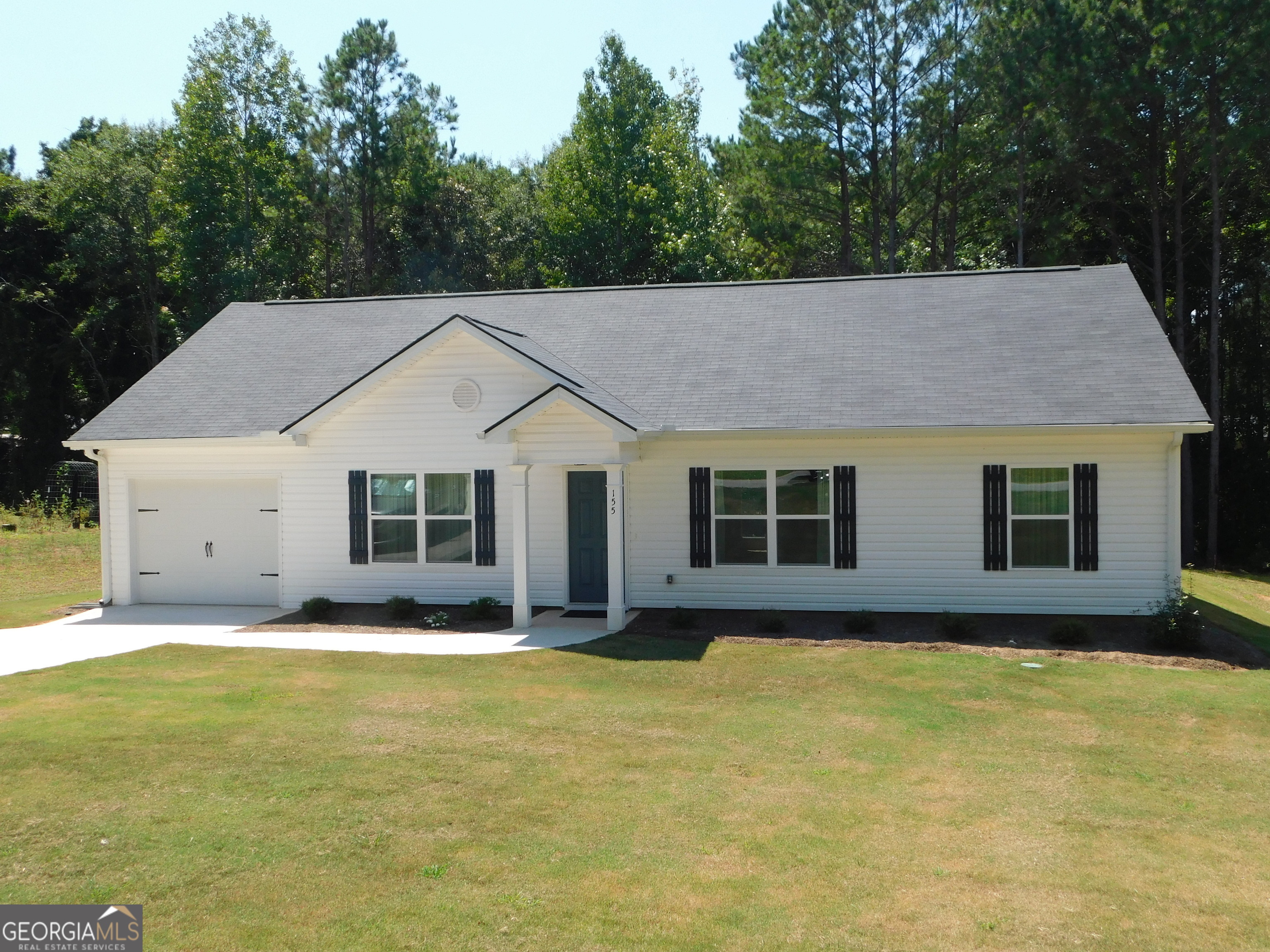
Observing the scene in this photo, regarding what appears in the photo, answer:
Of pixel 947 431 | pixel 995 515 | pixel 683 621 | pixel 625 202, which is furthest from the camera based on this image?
pixel 625 202

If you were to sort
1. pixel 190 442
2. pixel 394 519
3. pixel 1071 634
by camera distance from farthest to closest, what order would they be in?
pixel 190 442 < pixel 394 519 < pixel 1071 634

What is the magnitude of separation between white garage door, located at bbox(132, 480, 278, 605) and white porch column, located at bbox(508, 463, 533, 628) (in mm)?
4801

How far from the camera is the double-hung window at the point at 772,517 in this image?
15625mm

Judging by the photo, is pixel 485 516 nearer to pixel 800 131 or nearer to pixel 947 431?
pixel 947 431

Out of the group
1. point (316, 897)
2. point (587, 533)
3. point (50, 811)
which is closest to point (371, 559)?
point (587, 533)

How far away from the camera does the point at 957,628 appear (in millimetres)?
14195

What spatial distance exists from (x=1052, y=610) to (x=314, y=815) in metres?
11.5

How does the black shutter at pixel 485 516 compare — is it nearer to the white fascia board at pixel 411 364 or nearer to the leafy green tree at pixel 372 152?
the white fascia board at pixel 411 364

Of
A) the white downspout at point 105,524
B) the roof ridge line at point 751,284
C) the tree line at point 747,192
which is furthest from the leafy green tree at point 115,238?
the white downspout at point 105,524

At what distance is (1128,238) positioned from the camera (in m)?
31.0

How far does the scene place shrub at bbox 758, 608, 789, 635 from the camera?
14617 millimetres

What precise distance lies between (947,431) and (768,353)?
3.86 m

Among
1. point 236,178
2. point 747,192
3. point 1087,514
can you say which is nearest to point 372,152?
point 236,178

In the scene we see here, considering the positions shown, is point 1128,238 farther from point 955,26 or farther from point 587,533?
point 587,533
